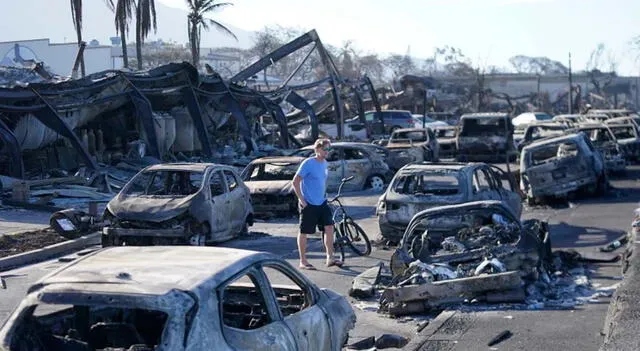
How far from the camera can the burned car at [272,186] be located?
20.7 meters

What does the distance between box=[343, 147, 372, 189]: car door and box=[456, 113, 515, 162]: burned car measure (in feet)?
33.1

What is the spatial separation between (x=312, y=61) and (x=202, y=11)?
159ft

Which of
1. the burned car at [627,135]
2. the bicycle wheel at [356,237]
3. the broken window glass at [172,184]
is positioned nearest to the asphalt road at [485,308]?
the bicycle wheel at [356,237]

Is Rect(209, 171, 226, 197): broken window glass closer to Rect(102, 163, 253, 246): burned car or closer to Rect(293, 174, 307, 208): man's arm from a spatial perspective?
Rect(102, 163, 253, 246): burned car

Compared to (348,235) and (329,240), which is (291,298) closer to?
(329,240)

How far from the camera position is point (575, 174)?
75.4ft

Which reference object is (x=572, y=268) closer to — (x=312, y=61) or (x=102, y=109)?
(x=102, y=109)

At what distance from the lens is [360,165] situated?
26.6 m

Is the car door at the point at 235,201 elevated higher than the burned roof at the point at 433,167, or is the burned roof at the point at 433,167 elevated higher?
the burned roof at the point at 433,167

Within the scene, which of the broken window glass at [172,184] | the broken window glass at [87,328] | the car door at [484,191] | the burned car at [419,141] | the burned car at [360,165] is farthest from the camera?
the burned car at [419,141]

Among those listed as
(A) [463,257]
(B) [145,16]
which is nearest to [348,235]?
(A) [463,257]

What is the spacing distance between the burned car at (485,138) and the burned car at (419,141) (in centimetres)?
185

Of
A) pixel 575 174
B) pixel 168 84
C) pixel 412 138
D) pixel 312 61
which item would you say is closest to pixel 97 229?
pixel 575 174

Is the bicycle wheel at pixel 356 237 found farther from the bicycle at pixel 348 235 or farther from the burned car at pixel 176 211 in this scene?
the burned car at pixel 176 211
